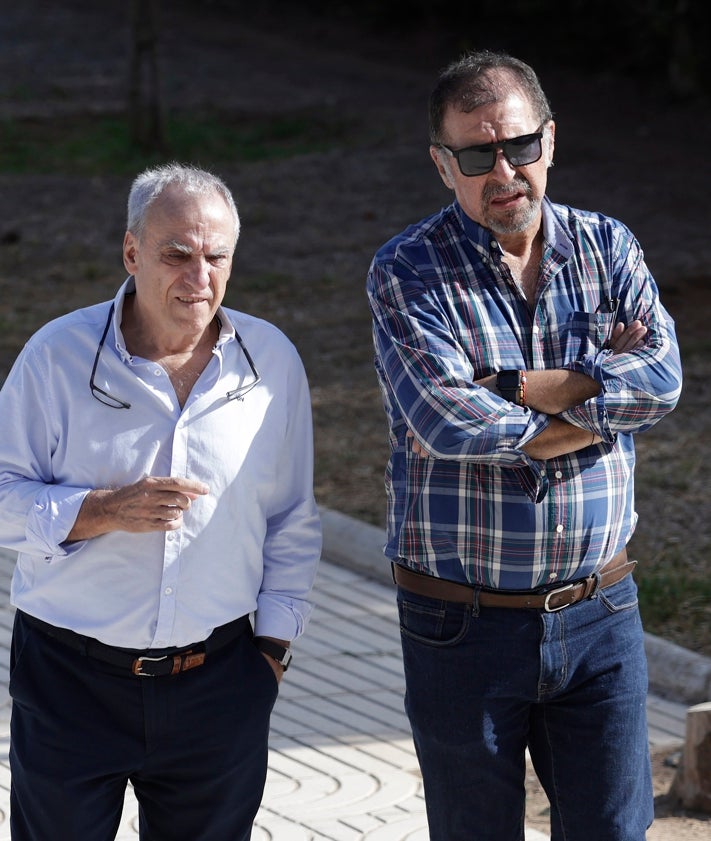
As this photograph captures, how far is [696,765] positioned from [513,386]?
1.95m

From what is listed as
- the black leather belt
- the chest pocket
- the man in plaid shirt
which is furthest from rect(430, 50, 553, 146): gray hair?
the black leather belt

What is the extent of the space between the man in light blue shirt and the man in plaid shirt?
1.27ft

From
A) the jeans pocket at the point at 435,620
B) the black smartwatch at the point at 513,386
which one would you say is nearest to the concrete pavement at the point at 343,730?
the jeans pocket at the point at 435,620

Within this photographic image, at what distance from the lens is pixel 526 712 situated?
3.00 metres

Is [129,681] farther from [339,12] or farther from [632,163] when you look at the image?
[339,12]

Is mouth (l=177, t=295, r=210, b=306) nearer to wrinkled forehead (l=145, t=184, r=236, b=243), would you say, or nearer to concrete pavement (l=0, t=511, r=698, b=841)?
wrinkled forehead (l=145, t=184, r=236, b=243)

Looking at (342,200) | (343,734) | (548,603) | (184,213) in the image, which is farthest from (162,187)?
(342,200)

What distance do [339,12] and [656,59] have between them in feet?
26.4

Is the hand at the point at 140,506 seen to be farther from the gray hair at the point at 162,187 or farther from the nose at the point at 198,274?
the gray hair at the point at 162,187

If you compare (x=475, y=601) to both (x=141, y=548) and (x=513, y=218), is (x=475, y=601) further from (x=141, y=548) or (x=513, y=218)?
(x=513, y=218)

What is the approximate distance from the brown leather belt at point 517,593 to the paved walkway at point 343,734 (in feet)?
4.66

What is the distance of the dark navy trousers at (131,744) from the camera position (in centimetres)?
279

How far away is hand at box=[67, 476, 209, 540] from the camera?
271 cm

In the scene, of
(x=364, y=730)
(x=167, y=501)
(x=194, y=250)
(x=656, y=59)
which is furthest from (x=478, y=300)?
(x=656, y=59)
